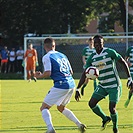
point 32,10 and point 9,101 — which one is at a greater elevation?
point 32,10

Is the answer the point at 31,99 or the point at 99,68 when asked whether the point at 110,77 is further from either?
the point at 31,99

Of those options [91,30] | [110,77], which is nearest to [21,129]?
[110,77]

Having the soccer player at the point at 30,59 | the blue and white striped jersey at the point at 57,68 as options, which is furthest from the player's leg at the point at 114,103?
the soccer player at the point at 30,59

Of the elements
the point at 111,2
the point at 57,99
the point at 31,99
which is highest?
the point at 111,2

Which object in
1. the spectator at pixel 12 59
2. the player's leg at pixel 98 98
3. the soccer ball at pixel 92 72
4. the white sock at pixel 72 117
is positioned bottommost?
the spectator at pixel 12 59

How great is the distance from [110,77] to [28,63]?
19.5 meters

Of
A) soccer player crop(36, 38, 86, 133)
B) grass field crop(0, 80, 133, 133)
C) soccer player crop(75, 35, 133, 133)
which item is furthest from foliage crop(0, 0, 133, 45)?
soccer player crop(36, 38, 86, 133)

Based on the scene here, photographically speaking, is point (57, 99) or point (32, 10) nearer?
point (57, 99)

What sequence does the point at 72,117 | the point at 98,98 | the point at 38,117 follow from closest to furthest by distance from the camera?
the point at 72,117, the point at 98,98, the point at 38,117

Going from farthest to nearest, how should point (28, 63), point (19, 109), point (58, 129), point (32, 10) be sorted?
point (32, 10) < point (28, 63) < point (19, 109) < point (58, 129)

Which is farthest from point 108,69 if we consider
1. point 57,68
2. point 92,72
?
point 57,68

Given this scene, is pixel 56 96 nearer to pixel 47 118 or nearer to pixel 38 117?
pixel 47 118

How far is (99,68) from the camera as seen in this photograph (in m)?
10.7

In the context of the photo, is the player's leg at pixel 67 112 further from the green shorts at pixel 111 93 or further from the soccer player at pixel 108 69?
the green shorts at pixel 111 93
